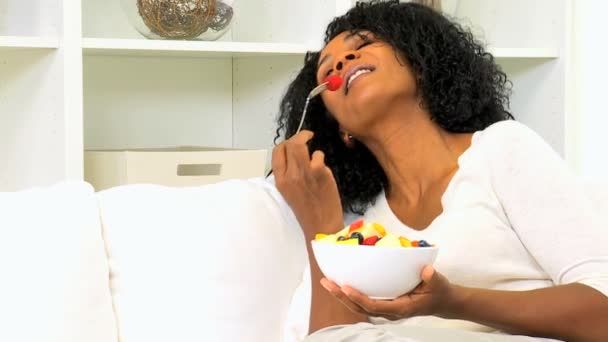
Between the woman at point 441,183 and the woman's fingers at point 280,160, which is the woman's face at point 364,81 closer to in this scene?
the woman at point 441,183

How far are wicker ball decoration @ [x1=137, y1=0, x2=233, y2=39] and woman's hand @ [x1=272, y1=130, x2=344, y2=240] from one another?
614 mm

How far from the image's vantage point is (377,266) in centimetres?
134

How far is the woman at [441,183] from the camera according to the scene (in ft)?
4.94

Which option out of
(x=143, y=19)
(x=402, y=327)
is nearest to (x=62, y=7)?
(x=143, y=19)

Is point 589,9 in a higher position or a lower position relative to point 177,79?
higher

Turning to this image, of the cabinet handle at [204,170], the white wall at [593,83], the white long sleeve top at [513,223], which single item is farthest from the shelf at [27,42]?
the white wall at [593,83]

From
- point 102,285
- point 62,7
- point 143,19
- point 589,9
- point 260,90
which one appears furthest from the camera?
point 589,9

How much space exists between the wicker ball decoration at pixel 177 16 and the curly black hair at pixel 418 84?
0.34 m

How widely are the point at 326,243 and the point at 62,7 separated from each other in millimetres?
909

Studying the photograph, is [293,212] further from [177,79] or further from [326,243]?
[177,79]

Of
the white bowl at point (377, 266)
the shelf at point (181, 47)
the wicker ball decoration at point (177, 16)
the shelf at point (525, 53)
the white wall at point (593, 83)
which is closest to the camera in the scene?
the white bowl at point (377, 266)

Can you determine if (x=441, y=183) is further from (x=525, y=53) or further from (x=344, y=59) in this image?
(x=525, y=53)

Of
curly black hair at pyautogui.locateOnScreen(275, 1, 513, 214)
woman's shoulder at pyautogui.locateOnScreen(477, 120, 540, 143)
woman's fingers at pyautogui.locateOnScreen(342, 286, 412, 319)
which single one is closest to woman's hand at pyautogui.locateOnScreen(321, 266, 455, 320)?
woman's fingers at pyautogui.locateOnScreen(342, 286, 412, 319)

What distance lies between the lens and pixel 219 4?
2.29 m
